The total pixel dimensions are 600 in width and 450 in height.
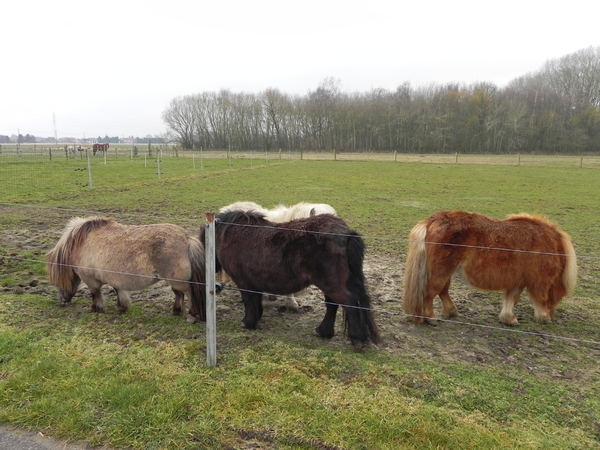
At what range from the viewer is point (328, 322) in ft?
13.5

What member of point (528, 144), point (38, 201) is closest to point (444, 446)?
point (38, 201)

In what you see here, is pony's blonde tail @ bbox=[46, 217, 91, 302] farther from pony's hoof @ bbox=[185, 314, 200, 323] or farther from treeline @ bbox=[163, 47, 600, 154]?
treeline @ bbox=[163, 47, 600, 154]

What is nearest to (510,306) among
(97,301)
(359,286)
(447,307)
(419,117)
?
(447,307)

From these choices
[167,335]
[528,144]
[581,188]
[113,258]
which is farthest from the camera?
[528,144]

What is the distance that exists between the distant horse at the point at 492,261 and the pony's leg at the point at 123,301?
3.47 meters

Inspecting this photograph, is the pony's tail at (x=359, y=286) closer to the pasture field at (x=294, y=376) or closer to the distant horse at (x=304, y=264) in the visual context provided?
the distant horse at (x=304, y=264)

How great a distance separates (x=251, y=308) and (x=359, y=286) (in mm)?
1273

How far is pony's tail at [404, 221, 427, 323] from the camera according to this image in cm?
451

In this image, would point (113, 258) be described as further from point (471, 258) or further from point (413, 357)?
point (471, 258)

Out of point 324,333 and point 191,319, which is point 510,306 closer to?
point 324,333

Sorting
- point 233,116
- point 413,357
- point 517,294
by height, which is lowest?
point 413,357

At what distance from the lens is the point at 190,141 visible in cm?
7088

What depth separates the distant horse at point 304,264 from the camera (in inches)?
150

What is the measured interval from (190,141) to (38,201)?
61.8m
